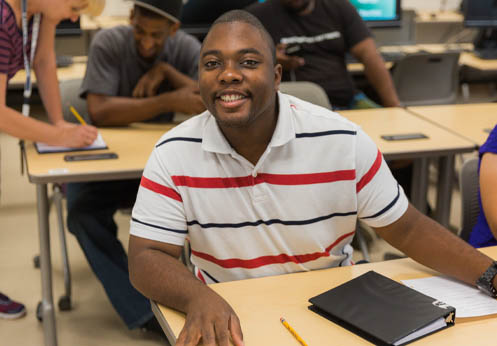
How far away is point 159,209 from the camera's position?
1.45 meters

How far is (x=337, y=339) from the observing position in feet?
3.97

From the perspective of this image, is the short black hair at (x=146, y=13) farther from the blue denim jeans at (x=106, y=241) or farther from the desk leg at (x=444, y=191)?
the desk leg at (x=444, y=191)

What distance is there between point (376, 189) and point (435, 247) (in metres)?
0.18

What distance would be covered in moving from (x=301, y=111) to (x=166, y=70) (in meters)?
1.30

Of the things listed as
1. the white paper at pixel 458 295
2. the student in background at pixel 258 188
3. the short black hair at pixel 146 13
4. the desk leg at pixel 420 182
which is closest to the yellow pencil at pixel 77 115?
the short black hair at pixel 146 13

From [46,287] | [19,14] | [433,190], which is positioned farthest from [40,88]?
[433,190]

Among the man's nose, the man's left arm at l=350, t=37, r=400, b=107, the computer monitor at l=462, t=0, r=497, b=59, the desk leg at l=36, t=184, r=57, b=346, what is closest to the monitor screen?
the computer monitor at l=462, t=0, r=497, b=59

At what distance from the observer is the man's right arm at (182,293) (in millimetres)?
1188

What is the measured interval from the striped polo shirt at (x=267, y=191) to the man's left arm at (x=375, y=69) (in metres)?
2.12

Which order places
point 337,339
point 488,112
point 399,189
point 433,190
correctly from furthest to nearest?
point 433,190, point 488,112, point 399,189, point 337,339

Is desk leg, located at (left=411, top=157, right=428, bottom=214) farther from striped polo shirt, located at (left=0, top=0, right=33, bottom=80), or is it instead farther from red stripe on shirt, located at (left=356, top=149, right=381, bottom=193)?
striped polo shirt, located at (left=0, top=0, right=33, bottom=80)

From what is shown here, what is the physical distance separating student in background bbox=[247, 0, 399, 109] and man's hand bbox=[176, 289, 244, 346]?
2378 mm

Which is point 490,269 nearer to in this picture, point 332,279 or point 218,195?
point 332,279

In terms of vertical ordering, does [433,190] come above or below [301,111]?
below
